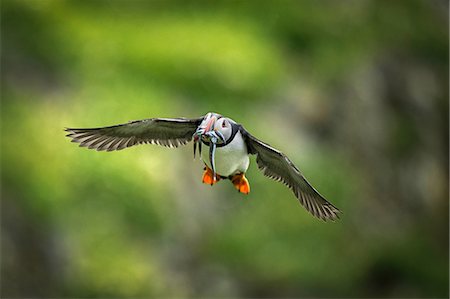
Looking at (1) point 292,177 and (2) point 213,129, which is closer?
(2) point 213,129

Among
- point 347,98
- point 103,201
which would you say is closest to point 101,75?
point 103,201

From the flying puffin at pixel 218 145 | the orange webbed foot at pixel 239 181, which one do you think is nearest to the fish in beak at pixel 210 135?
the flying puffin at pixel 218 145

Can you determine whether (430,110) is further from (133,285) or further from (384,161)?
(133,285)

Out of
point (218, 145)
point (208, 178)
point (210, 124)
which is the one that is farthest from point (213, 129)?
point (208, 178)

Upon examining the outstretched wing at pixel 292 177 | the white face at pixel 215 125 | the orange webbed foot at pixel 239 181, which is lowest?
the white face at pixel 215 125

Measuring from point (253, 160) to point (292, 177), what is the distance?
21.5 feet

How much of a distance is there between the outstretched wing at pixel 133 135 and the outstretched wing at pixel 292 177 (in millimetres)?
258

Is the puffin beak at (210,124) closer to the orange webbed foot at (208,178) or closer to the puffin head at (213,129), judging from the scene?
the puffin head at (213,129)

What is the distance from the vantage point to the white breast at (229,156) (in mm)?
2393

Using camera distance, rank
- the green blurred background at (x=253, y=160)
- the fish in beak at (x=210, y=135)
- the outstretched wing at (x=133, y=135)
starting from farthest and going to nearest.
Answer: the green blurred background at (x=253, y=160), the outstretched wing at (x=133, y=135), the fish in beak at (x=210, y=135)

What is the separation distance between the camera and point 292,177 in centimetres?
290

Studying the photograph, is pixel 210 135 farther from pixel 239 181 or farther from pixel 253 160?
pixel 253 160

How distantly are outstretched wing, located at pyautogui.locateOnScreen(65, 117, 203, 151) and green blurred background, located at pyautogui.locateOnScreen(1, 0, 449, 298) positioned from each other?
646cm

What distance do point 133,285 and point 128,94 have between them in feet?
8.26
